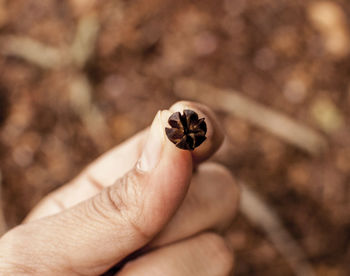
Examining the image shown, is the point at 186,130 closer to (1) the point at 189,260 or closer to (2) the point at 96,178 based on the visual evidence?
(1) the point at 189,260

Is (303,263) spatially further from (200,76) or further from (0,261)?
(0,261)

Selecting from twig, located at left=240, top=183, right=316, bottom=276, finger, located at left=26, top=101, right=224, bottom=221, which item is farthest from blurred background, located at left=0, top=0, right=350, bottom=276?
finger, located at left=26, top=101, right=224, bottom=221

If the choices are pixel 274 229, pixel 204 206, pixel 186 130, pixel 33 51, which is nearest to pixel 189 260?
pixel 204 206

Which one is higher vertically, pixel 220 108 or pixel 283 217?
pixel 220 108

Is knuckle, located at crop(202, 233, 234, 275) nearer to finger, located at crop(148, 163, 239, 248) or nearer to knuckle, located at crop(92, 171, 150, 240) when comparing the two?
finger, located at crop(148, 163, 239, 248)

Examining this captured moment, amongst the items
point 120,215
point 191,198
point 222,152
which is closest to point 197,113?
point 120,215
